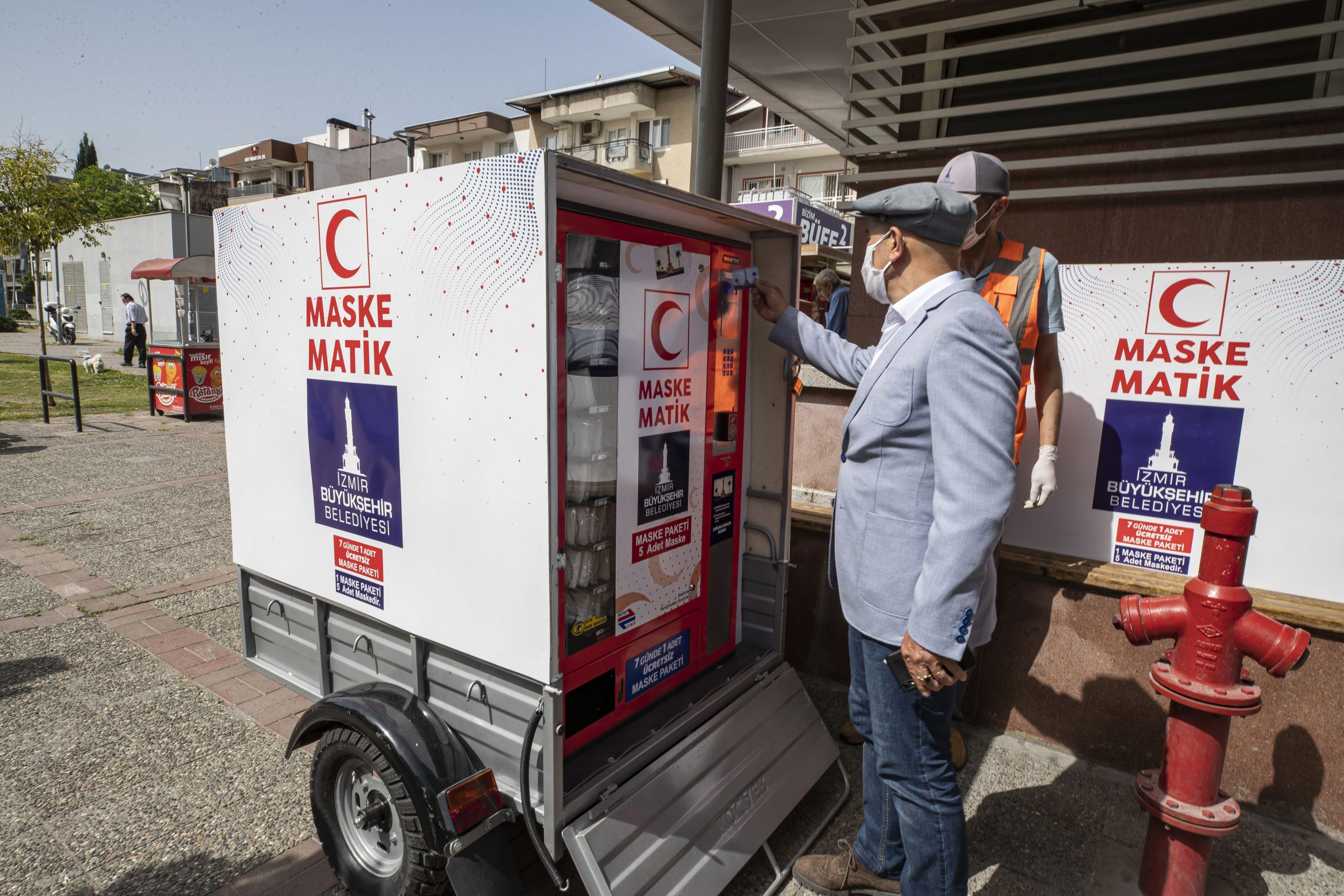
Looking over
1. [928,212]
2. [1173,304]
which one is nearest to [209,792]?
[928,212]

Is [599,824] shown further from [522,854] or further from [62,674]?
[62,674]

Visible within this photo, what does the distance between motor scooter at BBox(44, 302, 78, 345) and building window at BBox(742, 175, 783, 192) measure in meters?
29.3

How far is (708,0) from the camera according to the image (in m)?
4.13

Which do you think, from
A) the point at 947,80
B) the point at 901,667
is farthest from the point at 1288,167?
the point at 901,667

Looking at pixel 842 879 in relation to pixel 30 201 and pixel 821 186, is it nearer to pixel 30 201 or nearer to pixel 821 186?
pixel 30 201

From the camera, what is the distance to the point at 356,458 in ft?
8.29

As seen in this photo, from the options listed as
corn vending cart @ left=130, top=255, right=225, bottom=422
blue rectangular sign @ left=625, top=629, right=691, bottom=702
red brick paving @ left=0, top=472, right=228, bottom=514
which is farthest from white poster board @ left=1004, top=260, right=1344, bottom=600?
corn vending cart @ left=130, top=255, right=225, bottom=422

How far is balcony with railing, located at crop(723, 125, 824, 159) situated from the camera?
1367 inches

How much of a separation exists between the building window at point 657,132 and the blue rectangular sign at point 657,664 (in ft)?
119

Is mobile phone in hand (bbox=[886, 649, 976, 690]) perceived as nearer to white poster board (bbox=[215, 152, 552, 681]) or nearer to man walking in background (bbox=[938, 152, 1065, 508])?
white poster board (bbox=[215, 152, 552, 681])

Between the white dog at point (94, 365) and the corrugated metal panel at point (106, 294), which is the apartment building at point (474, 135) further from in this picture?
the white dog at point (94, 365)

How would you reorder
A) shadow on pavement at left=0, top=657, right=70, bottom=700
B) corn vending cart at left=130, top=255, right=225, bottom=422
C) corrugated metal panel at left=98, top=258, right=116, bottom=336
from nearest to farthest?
shadow on pavement at left=0, top=657, right=70, bottom=700, corn vending cart at left=130, top=255, right=225, bottom=422, corrugated metal panel at left=98, top=258, right=116, bottom=336

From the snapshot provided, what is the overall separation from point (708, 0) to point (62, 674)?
16.1ft

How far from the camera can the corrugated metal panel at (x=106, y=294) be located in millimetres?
35750
